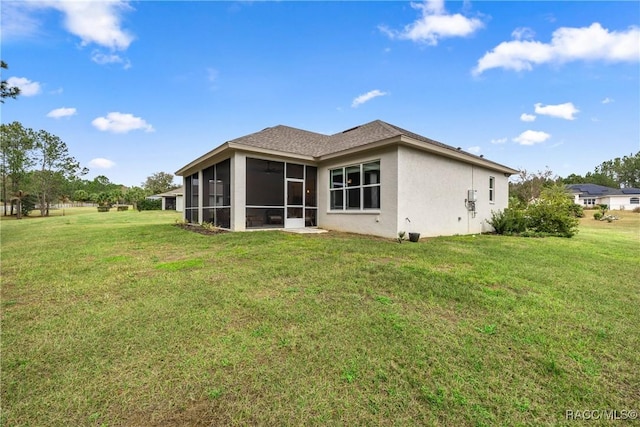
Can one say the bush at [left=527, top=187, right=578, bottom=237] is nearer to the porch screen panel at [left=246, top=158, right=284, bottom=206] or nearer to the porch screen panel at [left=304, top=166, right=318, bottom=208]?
the porch screen panel at [left=304, top=166, right=318, bottom=208]

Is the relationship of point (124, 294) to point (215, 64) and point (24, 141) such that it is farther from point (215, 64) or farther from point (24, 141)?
point (24, 141)

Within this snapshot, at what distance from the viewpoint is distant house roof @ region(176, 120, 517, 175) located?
372 inches

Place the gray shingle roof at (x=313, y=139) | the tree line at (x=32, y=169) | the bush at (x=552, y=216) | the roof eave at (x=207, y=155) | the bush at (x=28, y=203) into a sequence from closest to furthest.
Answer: the roof eave at (x=207, y=155), the gray shingle roof at (x=313, y=139), the bush at (x=552, y=216), the tree line at (x=32, y=169), the bush at (x=28, y=203)

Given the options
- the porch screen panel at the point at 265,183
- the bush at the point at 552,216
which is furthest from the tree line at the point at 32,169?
the bush at the point at 552,216

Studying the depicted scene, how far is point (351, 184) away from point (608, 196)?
176 ft

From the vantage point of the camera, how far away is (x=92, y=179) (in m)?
77.2

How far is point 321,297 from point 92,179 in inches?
3865

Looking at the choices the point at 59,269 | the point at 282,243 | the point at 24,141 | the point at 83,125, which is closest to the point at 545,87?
the point at 282,243

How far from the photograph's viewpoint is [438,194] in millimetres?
10242

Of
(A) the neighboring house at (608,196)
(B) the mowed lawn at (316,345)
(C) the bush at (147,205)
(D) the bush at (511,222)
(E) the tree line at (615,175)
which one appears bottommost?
(B) the mowed lawn at (316,345)

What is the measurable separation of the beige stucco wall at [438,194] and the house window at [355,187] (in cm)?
98

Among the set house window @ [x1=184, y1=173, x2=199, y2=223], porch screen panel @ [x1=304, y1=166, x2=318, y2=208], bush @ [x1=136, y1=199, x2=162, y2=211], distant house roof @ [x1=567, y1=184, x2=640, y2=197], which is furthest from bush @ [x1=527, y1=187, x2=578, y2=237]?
distant house roof @ [x1=567, y1=184, x2=640, y2=197]

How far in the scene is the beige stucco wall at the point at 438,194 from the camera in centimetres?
898

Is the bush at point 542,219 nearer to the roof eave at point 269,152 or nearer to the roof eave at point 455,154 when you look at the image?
the roof eave at point 455,154
